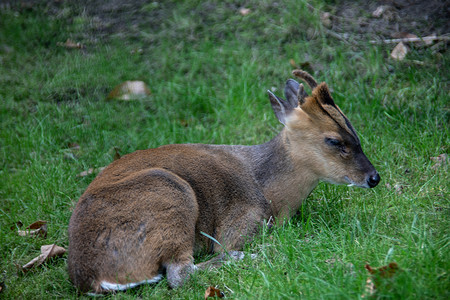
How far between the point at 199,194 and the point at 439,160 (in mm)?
2358

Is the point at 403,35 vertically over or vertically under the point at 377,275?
under

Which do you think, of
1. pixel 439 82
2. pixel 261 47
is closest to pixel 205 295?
pixel 439 82

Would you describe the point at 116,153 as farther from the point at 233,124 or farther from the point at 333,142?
the point at 333,142

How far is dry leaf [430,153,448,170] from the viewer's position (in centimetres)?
488

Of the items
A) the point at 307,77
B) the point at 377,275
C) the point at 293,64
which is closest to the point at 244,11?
the point at 293,64

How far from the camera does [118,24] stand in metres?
7.88

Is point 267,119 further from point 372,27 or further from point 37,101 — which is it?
point 37,101

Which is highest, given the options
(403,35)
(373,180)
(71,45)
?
(403,35)

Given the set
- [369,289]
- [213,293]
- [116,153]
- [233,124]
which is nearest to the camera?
[369,289]

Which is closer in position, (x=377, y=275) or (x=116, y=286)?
(x=377, y=275)

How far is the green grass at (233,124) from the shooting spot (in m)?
3.67

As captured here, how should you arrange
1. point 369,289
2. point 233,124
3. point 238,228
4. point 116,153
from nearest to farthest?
point 369,289
point 238,228
point 116,153
point 233,124

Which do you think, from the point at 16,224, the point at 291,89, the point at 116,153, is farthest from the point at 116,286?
the point at 291,89

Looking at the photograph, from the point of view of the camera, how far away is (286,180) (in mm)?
4699
